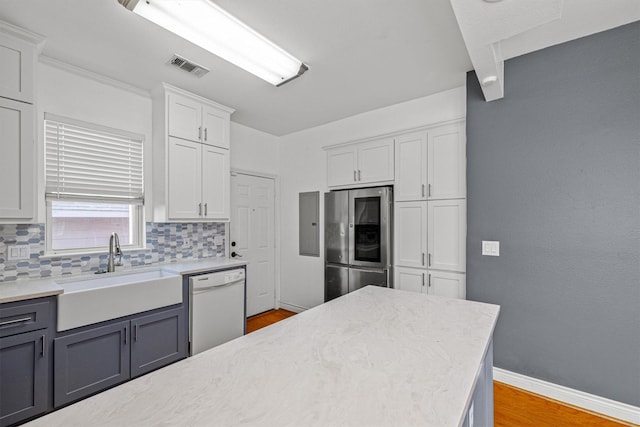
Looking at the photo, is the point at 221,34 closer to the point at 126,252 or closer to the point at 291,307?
the point at 126,252

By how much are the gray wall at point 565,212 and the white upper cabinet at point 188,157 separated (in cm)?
260

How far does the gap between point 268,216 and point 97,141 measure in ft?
7.36

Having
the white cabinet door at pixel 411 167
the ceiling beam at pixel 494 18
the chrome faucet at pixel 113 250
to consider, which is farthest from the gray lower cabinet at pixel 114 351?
the ceiling beam at pixel 494 18

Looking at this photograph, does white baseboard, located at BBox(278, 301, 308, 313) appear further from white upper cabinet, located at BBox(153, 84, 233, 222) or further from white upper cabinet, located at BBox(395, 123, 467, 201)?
white upper cabinet, located at BBox(395, 123, 467, 201)

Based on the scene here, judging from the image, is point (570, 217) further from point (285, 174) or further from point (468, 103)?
point (285, 174)

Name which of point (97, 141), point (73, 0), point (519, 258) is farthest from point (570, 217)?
point (97, 141)

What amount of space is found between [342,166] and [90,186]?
2.66 meters

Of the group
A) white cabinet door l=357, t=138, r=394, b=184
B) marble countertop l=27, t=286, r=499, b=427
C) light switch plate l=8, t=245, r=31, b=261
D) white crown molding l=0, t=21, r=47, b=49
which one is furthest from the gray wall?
light switch plate l=8, t=245, r=31, b=261

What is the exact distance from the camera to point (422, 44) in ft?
7.03

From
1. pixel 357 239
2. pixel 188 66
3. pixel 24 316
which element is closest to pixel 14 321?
pixel 24 316

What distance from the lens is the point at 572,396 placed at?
2064 mm

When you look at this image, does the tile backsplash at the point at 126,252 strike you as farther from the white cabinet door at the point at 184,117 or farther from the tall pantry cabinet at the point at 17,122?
the white cabinet door at the point at 184,117

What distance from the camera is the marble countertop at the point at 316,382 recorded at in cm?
68

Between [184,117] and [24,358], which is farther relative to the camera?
[184,117]
